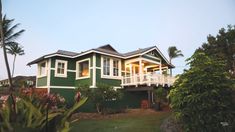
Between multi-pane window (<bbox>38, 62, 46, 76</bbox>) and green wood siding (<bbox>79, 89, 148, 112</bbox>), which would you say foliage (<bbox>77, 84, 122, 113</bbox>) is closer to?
green wood siding (<bbox>79, 89, 148, 112</bbox>)

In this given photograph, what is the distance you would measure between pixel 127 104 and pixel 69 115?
15528 millimetres

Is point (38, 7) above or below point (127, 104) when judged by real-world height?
above

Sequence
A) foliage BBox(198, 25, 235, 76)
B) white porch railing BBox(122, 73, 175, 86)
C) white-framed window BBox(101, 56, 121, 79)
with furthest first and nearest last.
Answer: foliage BBox(198, 25, 235, 76) < white-framed window BBox(101, 56, 121, 79) < white porch railing BBox(122, 73, 175, 86)

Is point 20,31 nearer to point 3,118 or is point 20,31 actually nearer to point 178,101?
point 178,101

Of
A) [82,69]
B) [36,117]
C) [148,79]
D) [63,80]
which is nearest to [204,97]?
[36,117]

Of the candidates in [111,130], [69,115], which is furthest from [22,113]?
[111,130]

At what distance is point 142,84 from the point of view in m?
16.4

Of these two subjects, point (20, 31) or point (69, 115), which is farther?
point (20, 31)

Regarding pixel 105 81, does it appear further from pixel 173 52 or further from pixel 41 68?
pixel 173 52

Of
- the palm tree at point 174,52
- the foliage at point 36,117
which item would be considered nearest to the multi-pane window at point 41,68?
the foliage at point 36,117

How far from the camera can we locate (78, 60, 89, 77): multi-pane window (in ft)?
58.0

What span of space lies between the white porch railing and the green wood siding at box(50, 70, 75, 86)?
470 centimetres

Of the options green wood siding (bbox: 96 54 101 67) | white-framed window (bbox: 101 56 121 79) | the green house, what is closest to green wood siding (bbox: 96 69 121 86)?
the green house

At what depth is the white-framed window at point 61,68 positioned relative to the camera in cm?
1641
